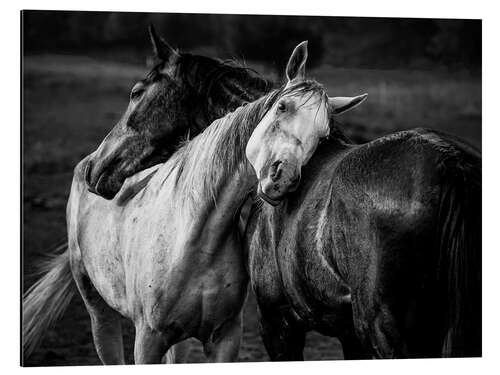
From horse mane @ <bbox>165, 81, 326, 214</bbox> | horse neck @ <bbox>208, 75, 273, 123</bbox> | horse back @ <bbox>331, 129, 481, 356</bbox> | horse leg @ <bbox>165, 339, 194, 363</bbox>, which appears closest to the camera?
horse back @ <bbox>331, 129, 481, 356</bbox>

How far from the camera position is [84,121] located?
373cm

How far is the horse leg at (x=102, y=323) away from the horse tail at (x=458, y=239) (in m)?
1.51

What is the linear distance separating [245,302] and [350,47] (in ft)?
4.08

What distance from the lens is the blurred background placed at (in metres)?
3.69

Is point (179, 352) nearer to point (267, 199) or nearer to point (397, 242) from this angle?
point (267, 199)

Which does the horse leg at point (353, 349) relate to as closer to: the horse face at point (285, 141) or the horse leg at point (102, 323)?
the horse face at point (285, 141)

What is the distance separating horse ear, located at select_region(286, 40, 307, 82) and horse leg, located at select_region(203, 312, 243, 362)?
3.35ft

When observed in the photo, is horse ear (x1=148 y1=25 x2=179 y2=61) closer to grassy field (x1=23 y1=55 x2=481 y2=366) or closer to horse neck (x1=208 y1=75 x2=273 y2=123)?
grassy field (x1=23 y1=55 x2=481 y2=366)

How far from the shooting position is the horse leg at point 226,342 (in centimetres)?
356

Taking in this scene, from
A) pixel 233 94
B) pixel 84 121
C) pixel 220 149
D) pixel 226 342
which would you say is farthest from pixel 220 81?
pixel 226 342

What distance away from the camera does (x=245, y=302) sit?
3621mm

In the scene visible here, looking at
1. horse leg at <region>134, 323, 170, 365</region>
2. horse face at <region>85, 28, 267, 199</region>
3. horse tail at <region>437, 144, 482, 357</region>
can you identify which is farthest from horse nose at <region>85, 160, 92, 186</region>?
horse tail at <region>437, 144, 482, 357</region>

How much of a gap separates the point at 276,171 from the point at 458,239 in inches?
Answer: 27.9

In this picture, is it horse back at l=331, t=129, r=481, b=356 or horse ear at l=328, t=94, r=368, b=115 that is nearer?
horse back at l=331, t=129, r=481, b=356
